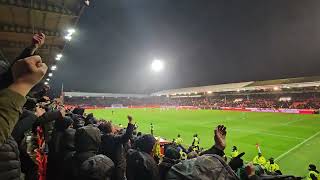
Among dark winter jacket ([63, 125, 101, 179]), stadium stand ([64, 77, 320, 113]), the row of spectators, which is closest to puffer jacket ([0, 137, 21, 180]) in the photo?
dark winter jacket ([63, 125, 101, 179])

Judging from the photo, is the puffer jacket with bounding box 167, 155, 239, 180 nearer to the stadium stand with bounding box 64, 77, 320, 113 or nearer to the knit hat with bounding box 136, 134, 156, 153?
the knit hat with bounding box 136, 134, 156, 153

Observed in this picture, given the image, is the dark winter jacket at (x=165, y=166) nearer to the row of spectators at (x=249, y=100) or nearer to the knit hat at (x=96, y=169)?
the knit hat at (x=96, y=169)

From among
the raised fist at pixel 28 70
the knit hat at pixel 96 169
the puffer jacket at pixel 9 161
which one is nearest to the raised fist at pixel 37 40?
the raised fist at pixel 28 70

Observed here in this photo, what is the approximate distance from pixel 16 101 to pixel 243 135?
24.2 m

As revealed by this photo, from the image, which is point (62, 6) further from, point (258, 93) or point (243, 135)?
point (258, 93)

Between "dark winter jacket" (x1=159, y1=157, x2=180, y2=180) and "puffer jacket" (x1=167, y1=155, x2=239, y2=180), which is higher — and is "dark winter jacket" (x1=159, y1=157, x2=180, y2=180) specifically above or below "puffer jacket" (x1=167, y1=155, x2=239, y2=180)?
below

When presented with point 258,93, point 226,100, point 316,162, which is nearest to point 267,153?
point 316,162

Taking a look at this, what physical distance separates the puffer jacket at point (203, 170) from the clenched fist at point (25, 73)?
1167 millimetres

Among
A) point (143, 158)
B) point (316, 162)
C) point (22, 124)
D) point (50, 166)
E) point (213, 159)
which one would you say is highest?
point (22, 124)

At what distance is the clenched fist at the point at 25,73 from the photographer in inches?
57.7

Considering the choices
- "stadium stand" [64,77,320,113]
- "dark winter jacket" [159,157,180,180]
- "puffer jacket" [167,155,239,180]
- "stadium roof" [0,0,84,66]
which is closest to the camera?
"puffer jacket" [167,155,239,180]

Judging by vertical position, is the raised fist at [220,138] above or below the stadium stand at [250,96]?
below

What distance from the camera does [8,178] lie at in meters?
2.82

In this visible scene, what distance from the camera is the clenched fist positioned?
57.7 inches
